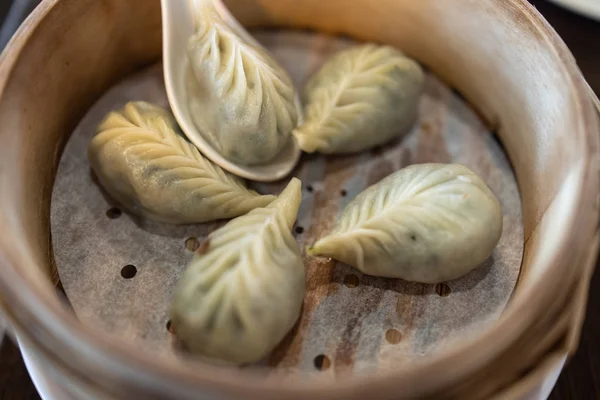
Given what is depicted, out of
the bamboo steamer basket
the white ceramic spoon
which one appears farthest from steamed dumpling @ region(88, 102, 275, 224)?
the bamboo steamer basket

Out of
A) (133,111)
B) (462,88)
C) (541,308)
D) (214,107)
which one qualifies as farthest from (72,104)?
(541,308)

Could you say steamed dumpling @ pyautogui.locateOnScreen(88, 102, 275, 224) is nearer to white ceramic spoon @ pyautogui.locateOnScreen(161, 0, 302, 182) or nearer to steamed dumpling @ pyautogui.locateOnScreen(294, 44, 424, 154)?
white ceramic spoon @ pyautogui.locateOnScreen(161, 0, 302, 182)

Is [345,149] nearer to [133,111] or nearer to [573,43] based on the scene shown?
[133,111]

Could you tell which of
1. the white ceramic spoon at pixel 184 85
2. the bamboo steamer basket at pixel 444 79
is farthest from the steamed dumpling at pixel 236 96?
the bamboo steamer basket at pixel 444 79

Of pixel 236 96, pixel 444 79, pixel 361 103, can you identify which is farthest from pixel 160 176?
pixel 444 79

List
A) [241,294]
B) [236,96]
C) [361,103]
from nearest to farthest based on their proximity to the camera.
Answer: [241,294] < [236,96] < [361,103]

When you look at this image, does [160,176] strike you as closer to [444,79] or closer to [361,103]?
[361,103]
